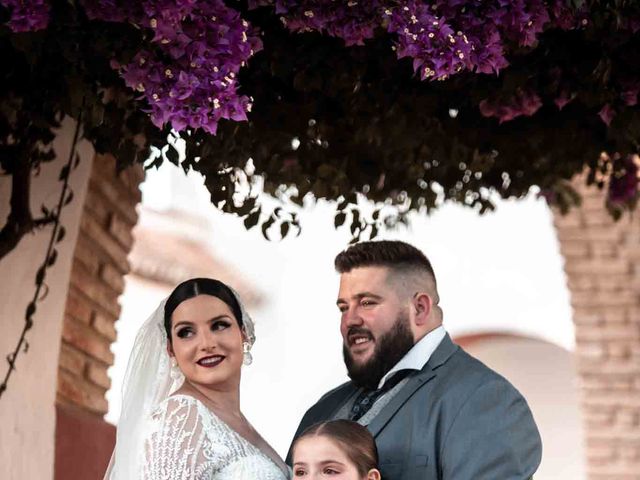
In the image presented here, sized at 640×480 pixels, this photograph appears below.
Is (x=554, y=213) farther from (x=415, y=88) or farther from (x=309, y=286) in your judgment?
(x=309, y=286)

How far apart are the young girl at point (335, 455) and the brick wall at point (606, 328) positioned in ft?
13.9

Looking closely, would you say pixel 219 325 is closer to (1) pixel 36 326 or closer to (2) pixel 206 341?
(2) pixel 206 341

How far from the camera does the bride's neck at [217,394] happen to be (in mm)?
3838

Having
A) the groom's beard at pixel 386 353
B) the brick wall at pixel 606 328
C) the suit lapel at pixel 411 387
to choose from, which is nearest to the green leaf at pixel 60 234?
the groom's beard at pixel 386 353

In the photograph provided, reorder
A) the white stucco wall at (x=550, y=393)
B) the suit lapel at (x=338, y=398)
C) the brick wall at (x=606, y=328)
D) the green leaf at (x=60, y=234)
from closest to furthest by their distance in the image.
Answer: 1. the suit lapel at (x=338, y=398)
2. the green leaf at (x=60, y=234)
3. the brick wall at (x=606, y=328)
4. the white stucco wall at (x=550, y=393)

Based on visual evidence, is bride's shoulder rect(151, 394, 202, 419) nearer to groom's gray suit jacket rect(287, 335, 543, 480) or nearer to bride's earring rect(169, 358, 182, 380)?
bride's earring rect(169, 358, 182, 380)

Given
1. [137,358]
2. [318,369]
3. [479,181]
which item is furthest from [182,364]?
[318,369]

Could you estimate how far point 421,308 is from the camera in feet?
12.7

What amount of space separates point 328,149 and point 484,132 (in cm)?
59

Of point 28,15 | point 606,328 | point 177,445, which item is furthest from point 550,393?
point 28,15

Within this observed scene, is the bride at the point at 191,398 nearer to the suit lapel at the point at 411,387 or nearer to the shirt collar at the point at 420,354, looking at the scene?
the suit lapel at the point at 411,387

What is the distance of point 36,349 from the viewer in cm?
486

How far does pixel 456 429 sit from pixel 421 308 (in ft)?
1.44

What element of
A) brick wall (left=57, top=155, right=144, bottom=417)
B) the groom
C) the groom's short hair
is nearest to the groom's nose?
the groom
